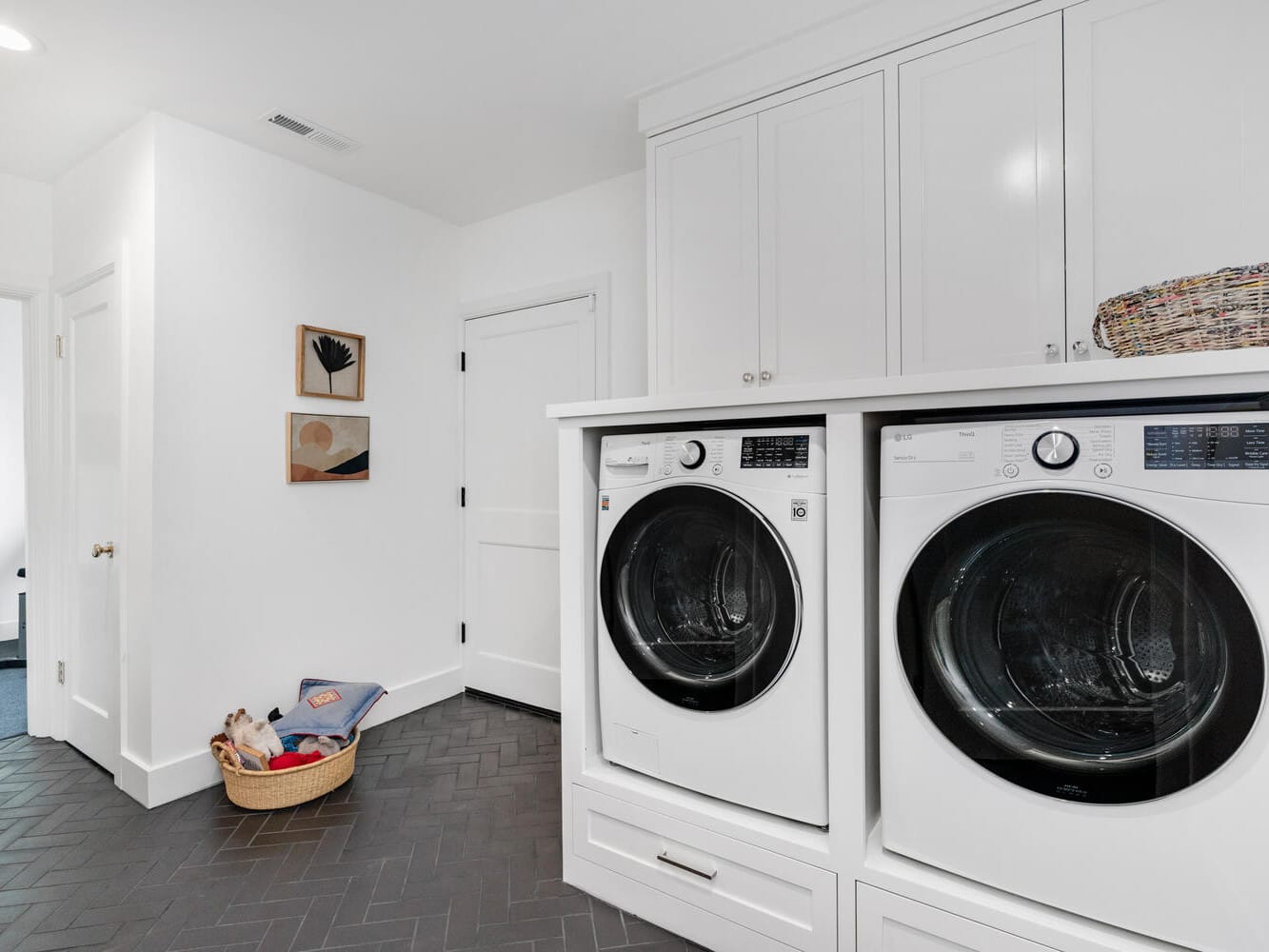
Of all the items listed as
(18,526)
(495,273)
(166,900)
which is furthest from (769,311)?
(18,526)

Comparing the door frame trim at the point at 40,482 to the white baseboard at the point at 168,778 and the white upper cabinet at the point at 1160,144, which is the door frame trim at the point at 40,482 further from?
the white upper cabinet at the point at 1160,144

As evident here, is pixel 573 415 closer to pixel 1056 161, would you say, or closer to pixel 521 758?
pixel 1056 161

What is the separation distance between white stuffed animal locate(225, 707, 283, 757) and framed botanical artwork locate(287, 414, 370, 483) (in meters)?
0.98

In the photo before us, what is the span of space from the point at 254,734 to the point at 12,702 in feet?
6.72

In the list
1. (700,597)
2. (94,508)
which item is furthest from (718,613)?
(94,508)

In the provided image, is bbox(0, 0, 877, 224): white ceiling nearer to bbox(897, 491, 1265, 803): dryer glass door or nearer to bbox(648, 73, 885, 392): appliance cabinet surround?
bbox(648, 73, 885, 392): appliance cabinet surround

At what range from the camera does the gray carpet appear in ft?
10.4

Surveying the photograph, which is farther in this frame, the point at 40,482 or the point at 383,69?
the point at 40,482

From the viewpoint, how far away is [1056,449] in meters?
1.24

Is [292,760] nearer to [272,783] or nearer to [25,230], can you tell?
[272,783]

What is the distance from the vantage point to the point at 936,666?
4.49 feet

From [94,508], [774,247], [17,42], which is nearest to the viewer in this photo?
[17,42]

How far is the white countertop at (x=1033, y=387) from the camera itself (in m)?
1.11

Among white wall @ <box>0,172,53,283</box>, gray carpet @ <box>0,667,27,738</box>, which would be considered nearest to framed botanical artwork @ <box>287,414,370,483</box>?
white wall @ <box>0,172,53,283</box>
